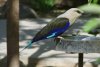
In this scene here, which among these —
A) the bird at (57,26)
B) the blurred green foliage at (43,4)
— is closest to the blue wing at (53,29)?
the bird at (57,26)

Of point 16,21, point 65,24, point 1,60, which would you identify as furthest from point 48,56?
point 16,21

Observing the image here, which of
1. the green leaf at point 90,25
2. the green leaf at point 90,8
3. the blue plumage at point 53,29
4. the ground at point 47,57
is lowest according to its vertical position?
the ground at point 47,57

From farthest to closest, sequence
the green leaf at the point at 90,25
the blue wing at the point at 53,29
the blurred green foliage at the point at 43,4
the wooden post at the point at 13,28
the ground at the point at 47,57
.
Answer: the blurred green foliage at the point at 43,4 < the ground at the point at 47,57 < the blue wing at the point at 53,29 < the wooden post at the point at 13,28 < the green leaf at the point at 90,25

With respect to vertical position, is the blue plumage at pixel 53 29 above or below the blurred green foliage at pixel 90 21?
below

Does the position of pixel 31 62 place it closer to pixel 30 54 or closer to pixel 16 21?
pixel 30 54

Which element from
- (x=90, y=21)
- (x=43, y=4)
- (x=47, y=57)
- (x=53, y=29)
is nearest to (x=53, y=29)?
(x=53, y=29)

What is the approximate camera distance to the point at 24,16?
476 inches

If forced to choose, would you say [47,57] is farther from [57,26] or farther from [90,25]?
[90,25]

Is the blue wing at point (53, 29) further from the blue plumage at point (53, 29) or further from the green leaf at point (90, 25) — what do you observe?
the green leaf at point (90, 25)

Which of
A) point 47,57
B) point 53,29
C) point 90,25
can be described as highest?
point 90,25

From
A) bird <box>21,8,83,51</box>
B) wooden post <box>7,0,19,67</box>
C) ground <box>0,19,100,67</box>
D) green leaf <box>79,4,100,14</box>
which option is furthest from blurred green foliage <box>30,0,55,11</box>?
green leaf <box>79,4,100,14</box>

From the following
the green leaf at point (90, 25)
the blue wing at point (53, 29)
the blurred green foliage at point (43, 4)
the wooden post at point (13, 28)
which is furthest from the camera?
the blurred green foliage at point (43, 4)

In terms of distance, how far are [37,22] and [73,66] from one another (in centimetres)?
599

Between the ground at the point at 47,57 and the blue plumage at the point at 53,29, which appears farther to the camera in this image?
the ground at the point at 47,57
